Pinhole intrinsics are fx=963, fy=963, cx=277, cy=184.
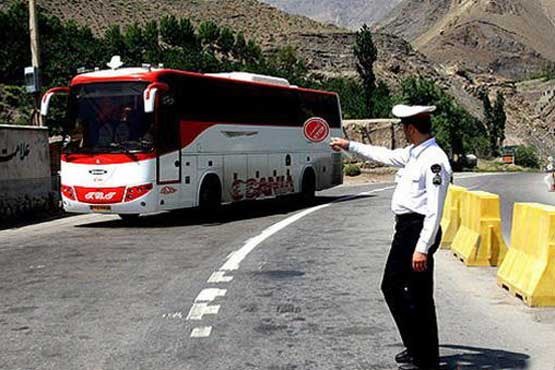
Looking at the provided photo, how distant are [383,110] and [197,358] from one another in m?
92.8

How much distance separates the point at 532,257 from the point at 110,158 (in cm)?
1171

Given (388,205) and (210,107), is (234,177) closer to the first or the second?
(210,107)

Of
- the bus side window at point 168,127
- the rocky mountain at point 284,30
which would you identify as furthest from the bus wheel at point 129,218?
the rocky mountain at point 284,30

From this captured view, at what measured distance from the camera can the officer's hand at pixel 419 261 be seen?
6.86 metres

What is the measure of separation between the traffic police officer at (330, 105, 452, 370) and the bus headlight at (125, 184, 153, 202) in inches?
523

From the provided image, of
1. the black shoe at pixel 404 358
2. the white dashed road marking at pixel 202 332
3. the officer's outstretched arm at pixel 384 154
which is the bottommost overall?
the white dashed road marking at pixel 202 332

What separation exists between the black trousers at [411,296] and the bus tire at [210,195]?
1499 cm

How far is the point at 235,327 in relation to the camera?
29.5ft

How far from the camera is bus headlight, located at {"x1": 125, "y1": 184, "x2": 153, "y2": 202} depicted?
20.0m

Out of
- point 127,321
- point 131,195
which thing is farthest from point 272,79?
point 127,321

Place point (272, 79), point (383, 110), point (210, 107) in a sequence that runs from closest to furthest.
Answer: point (210, 107) < point (272, 79) < point (383, 110)

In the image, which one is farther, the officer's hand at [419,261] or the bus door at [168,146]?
the bus door at [168,146]

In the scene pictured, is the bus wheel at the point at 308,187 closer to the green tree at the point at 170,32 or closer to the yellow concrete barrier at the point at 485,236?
the yellow concrete barrier at the point at 485,236

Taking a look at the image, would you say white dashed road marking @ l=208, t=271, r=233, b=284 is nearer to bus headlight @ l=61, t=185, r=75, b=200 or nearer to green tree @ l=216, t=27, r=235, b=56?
bus headlight @ l=61, t=185, r=75, b=200
